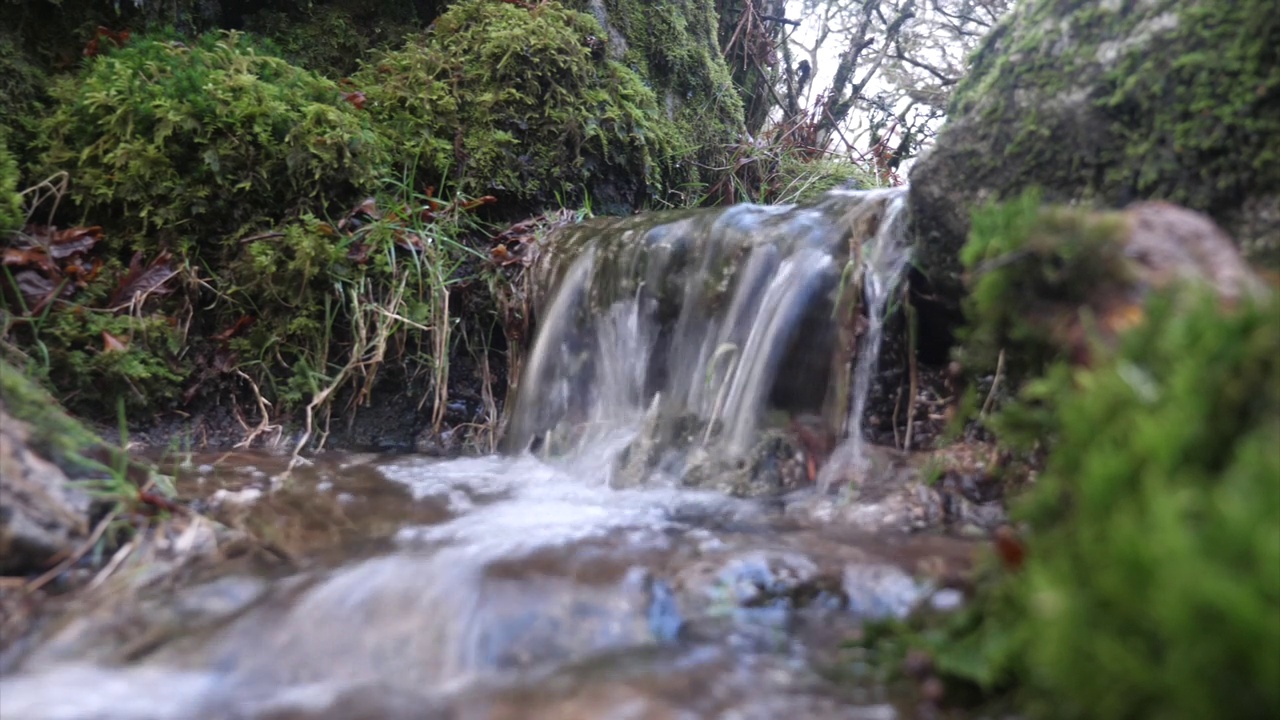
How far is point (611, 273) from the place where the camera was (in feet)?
12.9

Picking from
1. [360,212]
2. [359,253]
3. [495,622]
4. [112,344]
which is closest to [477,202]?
[360,212]

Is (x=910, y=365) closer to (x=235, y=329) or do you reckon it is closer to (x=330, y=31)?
(x=235, y=329)

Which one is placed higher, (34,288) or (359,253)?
(359,253)

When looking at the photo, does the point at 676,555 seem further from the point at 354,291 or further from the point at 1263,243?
the point at 354,291

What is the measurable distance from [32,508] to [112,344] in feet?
5.56

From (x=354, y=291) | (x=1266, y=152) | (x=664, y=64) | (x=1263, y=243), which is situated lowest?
(x=354, y=291)

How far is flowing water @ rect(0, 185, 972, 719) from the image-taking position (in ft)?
5.28

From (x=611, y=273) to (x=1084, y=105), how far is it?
2073 millimetres

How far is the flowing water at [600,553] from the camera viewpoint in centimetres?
161

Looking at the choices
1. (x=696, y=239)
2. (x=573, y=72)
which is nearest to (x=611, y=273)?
(x=696, y=239)

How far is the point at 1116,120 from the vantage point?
243cm

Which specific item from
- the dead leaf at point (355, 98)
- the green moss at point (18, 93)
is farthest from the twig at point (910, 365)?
the green moss at point (18, 93)

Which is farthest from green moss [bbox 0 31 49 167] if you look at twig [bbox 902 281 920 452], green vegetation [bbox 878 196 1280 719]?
green vegetation [bbox 878 196 1280 719]

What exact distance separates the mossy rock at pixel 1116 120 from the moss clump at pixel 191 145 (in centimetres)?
273
